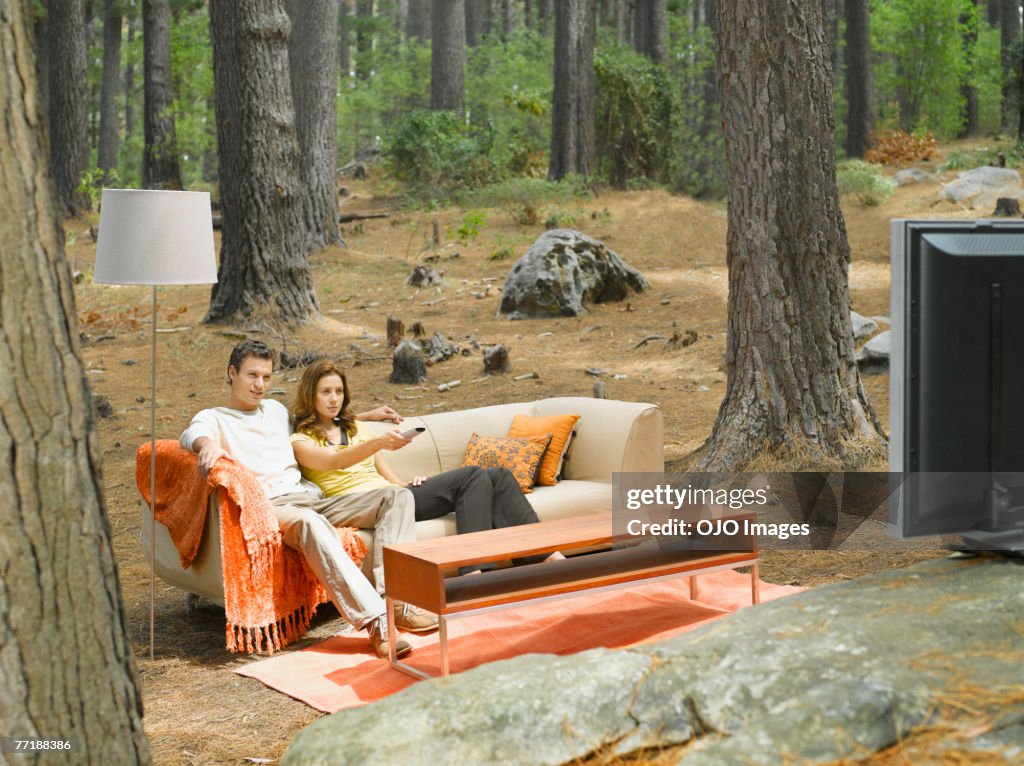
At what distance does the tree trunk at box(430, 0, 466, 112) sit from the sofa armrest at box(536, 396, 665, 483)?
14368 mm

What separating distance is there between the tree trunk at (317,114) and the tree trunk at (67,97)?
4.98m

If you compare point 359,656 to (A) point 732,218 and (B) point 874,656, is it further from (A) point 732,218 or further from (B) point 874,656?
(A) point 732,218

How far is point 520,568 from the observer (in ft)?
15.1

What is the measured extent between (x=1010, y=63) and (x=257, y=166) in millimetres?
14363

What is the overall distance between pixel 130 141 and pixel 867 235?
826 inches

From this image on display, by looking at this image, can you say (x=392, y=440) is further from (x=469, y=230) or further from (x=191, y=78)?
(x=191, y=78)

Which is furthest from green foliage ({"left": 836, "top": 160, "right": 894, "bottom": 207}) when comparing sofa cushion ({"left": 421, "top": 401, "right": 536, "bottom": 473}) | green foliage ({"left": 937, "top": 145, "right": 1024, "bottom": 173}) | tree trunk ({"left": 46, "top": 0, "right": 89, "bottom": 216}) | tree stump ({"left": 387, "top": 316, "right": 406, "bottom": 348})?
tree trunk ({"left": 46, "top": 0, "right": 89, "bottom": 216})

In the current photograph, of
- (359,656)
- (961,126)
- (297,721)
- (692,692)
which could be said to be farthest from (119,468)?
(961,126)

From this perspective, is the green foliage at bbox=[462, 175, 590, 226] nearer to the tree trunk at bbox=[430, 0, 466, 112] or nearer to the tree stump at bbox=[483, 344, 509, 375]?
the tree trunk at bbox=[430, 0, 466, 112]

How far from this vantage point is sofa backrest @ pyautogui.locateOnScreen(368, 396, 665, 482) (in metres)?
5.70

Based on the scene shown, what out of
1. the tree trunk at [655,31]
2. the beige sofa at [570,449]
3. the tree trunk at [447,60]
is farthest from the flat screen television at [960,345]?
the tree trunk at [447,60]

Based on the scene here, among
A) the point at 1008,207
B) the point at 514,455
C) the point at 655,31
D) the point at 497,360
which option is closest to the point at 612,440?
the point at 514,455

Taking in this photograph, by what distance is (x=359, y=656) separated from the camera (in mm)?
4531

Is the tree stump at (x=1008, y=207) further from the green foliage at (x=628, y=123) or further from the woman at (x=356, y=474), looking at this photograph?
the woman at (x=356, y=474)
